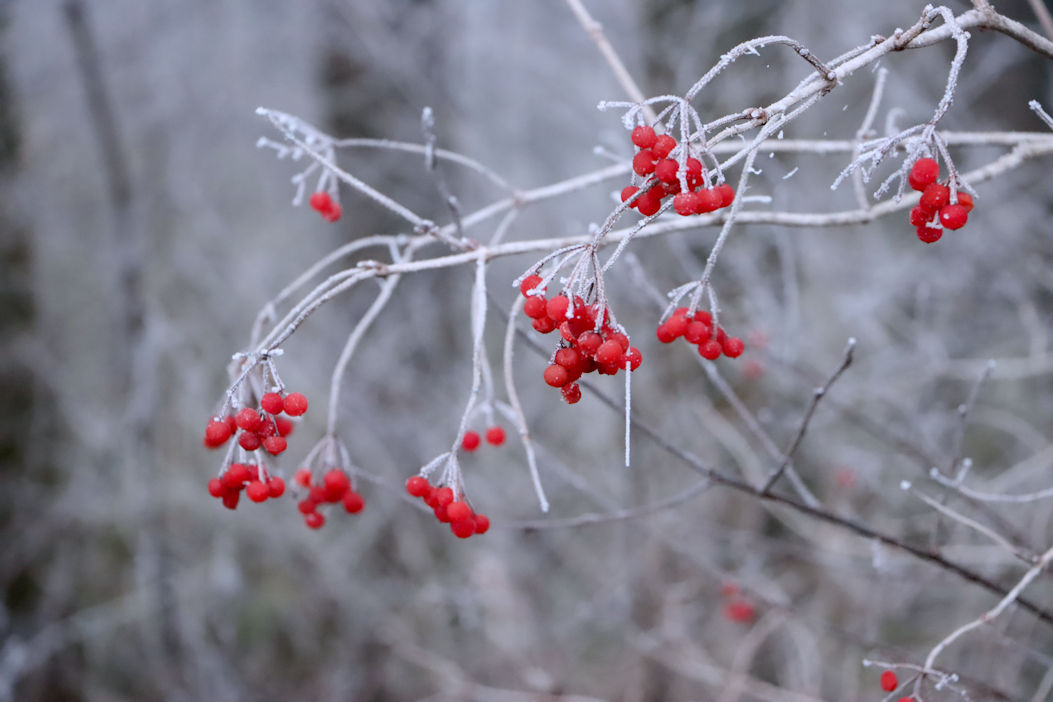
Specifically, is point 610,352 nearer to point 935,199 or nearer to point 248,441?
→ point 935,199

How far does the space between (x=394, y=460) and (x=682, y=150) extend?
145 inches

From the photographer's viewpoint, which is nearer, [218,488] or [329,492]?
[218,488]

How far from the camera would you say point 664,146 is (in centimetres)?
93

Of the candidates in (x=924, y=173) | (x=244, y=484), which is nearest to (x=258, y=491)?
(x=244, y=484)

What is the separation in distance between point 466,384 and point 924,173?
3.59 meters

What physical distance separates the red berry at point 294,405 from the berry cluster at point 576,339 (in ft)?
1.43

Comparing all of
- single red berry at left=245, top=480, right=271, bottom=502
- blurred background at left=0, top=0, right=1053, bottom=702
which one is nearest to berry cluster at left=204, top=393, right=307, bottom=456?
single red berry at left=245, top=480, right=271, bottom=502

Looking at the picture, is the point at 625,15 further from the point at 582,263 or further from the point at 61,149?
the point at 61,149

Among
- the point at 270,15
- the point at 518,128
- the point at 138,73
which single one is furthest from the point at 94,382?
the point at 518,128

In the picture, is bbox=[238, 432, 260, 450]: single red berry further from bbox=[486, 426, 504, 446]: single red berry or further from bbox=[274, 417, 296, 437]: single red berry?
bbox=[486, 426, 504, 446]: single red berry

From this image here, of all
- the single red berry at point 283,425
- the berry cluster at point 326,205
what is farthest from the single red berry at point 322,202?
the single red berry at point 283,425

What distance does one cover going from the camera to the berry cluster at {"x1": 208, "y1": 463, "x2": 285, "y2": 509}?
1.33 m

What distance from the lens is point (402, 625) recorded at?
173 inches

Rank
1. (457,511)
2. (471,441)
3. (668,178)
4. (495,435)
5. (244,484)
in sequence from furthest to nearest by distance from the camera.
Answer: (471,441) → (495,435) → (244,484) → (457,511) → (668,178)
